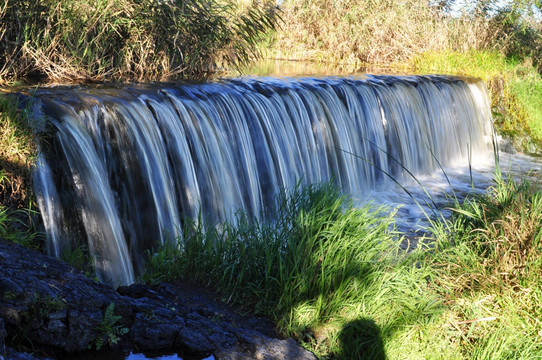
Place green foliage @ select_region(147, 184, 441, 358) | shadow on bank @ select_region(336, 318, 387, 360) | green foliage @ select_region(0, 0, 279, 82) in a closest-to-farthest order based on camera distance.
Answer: shadow on bank @ select_region(336, 318, 387, 360), green foliage @ select_region(147, 184, 441, 358), green foliage @ select_region(0, 0, 279, 82)

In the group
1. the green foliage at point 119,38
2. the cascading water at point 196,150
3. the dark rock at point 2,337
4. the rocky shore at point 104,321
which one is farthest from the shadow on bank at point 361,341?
the green foliage at point 119,38

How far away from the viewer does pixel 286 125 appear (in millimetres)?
7887

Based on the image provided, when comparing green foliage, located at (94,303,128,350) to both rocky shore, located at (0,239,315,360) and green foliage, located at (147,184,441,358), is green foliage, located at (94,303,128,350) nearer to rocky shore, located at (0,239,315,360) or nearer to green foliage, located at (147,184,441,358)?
rocky shore, located at (0,239,315,360)

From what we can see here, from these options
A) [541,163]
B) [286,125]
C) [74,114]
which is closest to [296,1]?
[541,163]

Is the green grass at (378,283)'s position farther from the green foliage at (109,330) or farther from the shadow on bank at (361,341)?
the green foliage at (109,330)

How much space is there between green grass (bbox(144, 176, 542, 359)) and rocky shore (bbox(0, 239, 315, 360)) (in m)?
0.25

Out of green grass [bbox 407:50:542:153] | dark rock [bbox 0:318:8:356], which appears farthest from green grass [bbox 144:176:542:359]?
green grass [bbox 407:50:542:153]

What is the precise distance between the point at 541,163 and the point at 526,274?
8.93 meters

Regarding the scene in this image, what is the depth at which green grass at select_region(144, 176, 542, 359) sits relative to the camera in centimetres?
354

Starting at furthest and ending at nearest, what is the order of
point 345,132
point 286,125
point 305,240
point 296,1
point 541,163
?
point 296,1, point 541,163, point 345,132, point 286,125, point 305,240

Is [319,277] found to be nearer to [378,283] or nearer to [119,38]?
[378,283]

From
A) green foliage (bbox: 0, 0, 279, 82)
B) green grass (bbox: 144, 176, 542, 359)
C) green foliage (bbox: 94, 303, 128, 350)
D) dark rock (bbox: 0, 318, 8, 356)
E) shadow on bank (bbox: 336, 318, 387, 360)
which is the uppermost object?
green foliage (bbox: 0, 0, 279, 82)

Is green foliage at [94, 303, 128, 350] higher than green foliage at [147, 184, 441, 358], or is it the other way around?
green foliage at [94, 303, 128, 350]

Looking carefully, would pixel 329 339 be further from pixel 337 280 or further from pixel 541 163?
pixel 541 163
